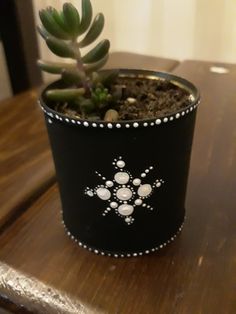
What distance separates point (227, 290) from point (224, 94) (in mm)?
614

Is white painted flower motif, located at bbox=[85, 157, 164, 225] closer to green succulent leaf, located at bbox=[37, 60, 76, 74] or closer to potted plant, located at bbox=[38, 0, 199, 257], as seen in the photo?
potted plant, located at bbox=[38, 0, 199, 257]

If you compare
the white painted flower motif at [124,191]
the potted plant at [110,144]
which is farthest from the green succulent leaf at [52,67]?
the white painted flower motif at [124,191]

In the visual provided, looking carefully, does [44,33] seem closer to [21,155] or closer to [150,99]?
[150,99]

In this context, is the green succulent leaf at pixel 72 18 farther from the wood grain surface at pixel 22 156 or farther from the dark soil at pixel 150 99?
the wood grain surface at pixel 22 156

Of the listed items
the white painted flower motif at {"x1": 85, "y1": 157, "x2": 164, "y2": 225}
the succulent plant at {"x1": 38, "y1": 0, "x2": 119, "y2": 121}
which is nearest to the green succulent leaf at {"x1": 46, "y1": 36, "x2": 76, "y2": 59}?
the succulent plant at {"x1": 38, "y1": 0, "x2": 119, "y2": 121}

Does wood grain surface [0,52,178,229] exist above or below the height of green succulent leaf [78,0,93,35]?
below

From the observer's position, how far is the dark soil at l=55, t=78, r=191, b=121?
14.8 inches

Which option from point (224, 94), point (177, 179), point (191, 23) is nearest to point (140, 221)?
point (177, 179)

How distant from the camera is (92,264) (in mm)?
401

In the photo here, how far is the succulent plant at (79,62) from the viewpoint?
0.36 metres

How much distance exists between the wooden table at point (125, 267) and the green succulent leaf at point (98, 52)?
8.1 inches

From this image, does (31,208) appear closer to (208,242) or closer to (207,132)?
(208,242)

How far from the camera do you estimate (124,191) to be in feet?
1.23

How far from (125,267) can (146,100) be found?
18 cm
